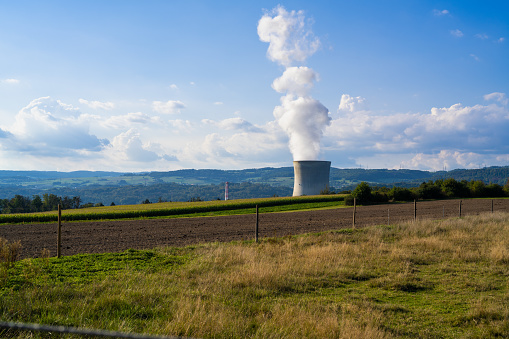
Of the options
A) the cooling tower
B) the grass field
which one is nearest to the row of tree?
the cooling tower

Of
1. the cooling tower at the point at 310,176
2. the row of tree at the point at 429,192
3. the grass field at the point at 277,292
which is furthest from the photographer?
the cooling tower at the point at 310,176

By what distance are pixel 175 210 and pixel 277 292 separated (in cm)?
2905

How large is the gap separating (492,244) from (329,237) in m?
5.43

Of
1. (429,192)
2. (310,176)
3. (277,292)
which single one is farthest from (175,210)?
(429,192)

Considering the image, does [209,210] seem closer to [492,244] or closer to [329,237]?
[329,237]

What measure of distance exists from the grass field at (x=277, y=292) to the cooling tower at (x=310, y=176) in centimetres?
3451

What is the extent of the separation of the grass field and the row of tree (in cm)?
3069

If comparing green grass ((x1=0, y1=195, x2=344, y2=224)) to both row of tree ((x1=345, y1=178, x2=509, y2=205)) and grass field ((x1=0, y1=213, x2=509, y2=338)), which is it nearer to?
row of tree ((x1=345, y1=178, x2=509, y2=205))

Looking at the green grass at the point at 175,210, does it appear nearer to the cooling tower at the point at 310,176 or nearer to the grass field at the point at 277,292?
the cooling tower at the point at 310,176

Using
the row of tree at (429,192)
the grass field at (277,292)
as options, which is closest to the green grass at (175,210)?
the row of tree at (429,192)

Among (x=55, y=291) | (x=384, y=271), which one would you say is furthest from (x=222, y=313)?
(x=384, y=271)

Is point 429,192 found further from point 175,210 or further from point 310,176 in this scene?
point 175,210

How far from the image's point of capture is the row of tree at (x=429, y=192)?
42.2 m

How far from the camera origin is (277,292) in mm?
7094
